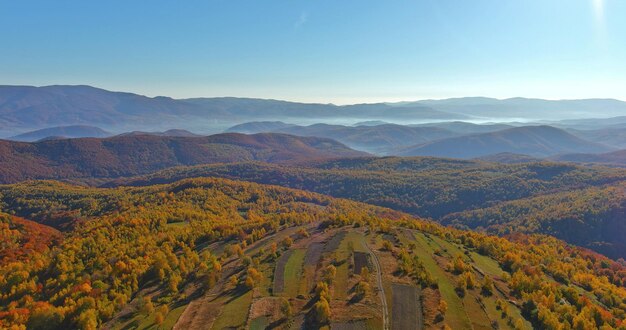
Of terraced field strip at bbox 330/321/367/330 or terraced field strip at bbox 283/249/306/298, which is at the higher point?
terraced field strip at bbox 330/321/367/330

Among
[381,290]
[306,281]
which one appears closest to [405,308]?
[381,290]

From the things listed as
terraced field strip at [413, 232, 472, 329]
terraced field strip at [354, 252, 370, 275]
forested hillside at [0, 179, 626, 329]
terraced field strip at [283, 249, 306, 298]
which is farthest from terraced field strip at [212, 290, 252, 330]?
terraced field strip at [413, 232, 472, 329]

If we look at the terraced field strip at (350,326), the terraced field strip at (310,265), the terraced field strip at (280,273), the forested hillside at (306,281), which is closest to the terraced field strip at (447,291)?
the forested hillside at (306,281)

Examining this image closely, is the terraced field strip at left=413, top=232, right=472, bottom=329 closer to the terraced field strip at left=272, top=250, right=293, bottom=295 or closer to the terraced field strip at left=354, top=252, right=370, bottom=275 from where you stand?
the terraced field strip at left=354, top=252, right=370, bottom=275

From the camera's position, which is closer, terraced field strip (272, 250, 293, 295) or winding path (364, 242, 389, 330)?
winding path (364, 242, 389, 330)

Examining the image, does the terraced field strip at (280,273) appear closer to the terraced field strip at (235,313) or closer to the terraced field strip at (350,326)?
the terraced field strip at (235,313)

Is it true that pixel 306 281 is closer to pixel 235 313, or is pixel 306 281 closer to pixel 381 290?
pixel 381 290
